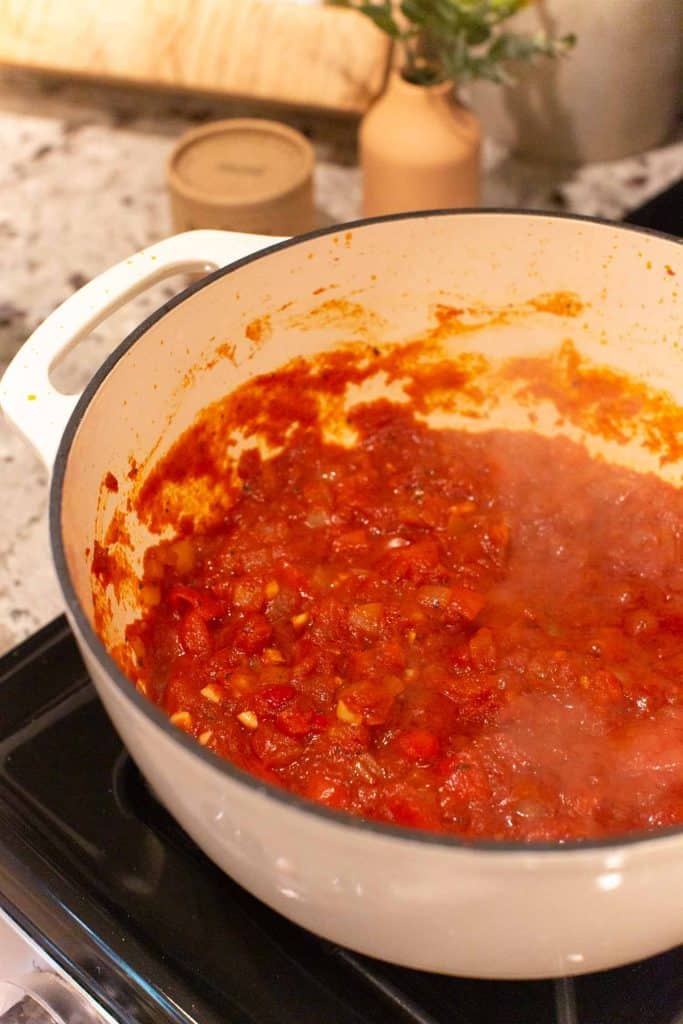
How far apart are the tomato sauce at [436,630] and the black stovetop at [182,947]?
0.43 feet

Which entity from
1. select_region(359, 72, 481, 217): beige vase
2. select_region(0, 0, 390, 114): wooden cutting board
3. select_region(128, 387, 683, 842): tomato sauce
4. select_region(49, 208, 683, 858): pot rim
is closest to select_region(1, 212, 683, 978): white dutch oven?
select_region(49, 208, 683, 858): pot rim

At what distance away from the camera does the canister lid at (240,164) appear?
1785mm

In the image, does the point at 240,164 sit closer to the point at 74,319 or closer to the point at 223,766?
the point at 74,319

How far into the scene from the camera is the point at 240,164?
6.14 ft

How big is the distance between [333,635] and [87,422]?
429 millimetres

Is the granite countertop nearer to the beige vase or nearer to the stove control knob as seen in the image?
the beige vase

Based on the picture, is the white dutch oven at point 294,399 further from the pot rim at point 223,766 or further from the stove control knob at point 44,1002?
the stove control knob at point 44,1002

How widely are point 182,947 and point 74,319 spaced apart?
2.15 ft

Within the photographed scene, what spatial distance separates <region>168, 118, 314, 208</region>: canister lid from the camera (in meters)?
1.79

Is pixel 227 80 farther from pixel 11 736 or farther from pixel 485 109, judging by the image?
pixel 11 736

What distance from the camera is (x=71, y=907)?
1041mm

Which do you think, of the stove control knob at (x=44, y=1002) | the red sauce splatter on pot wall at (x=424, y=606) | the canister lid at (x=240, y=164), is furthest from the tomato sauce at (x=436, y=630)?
the canister lid at (x=240, y=164)

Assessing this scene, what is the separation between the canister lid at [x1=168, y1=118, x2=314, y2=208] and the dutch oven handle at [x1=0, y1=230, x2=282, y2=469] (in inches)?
19.9

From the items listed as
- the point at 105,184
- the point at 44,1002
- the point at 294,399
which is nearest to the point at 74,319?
the point at 294,399
